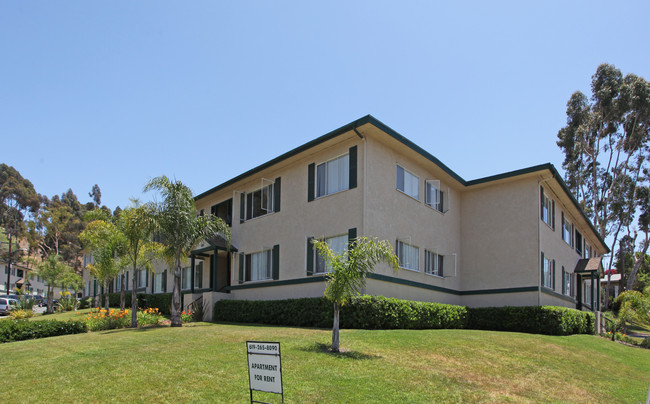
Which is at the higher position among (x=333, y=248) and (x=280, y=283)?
(x=333, y=248)

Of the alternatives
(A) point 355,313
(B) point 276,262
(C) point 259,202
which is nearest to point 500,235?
(A) point 355,313

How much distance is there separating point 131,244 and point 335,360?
11438 mm

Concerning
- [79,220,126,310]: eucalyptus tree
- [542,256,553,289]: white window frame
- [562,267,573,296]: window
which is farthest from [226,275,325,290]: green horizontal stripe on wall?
[562,267,573,296]: window

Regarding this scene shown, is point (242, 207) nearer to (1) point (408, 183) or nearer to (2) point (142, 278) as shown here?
(1) point (408, 183)

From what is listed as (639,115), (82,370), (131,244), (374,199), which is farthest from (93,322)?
(639,115)

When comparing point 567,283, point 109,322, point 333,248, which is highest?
point 333,248

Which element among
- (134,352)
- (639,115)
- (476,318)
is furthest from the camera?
(639,115)

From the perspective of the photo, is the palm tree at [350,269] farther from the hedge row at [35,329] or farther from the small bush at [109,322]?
the small bush at [109,322]

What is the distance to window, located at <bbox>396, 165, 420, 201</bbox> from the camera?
1919 centimetres

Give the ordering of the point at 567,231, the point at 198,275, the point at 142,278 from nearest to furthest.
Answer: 1. the point at 567,231
2. the point at 198,275
3. the point at 142,278

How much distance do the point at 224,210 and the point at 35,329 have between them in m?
12.0

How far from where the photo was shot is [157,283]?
108ft

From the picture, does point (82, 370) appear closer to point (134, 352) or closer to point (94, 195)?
point (134, 352)

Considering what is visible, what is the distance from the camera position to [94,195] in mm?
95375
